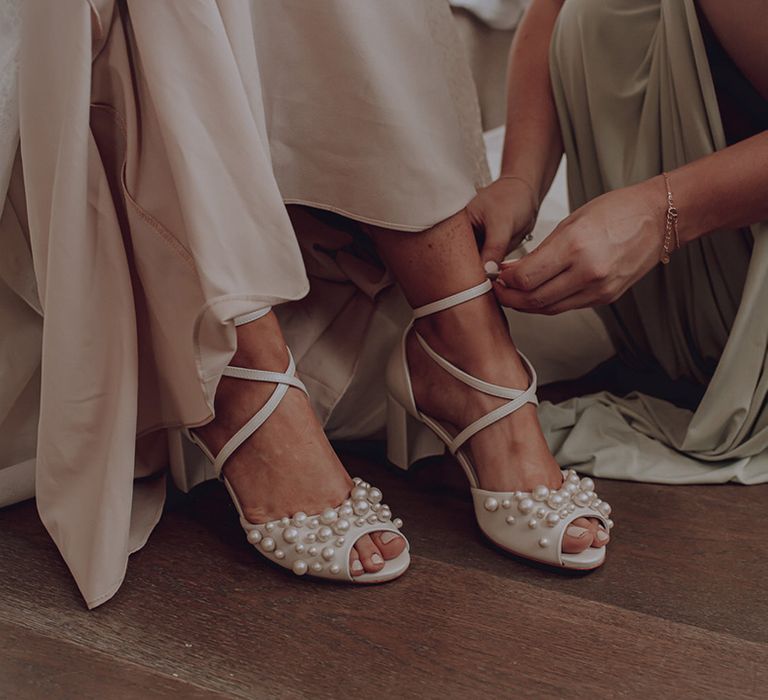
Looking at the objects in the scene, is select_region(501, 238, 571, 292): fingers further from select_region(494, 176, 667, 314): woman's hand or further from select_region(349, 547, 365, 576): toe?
select_region(349, 547, 365, 576): toe

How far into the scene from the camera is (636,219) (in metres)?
0.95

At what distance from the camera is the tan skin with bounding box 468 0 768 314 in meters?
0.92

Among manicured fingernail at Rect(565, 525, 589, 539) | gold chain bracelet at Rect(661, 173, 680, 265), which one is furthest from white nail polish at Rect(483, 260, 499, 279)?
manicured fingernail at Rect(565, 525, 589, 539)

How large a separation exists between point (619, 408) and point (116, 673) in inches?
26.7

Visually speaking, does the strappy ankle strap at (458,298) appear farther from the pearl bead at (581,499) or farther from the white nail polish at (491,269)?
the pearl bead at (581,499)

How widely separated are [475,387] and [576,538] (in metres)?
0.18

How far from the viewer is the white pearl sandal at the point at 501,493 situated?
0.85 meters

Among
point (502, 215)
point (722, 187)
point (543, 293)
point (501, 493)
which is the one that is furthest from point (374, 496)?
point (722, 187)

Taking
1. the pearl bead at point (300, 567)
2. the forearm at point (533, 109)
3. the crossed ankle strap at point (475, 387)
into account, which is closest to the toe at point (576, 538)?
the crossed ankle strap at point (475, 387)

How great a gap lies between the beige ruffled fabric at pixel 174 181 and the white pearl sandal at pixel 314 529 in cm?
6

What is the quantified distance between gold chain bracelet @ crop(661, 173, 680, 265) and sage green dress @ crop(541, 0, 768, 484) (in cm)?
1

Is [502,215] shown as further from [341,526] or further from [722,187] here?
[341,526]

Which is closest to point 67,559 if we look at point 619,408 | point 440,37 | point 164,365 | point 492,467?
point 164,365

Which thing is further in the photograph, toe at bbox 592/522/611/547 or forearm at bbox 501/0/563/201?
forearm at bbox 501/0/563/201
